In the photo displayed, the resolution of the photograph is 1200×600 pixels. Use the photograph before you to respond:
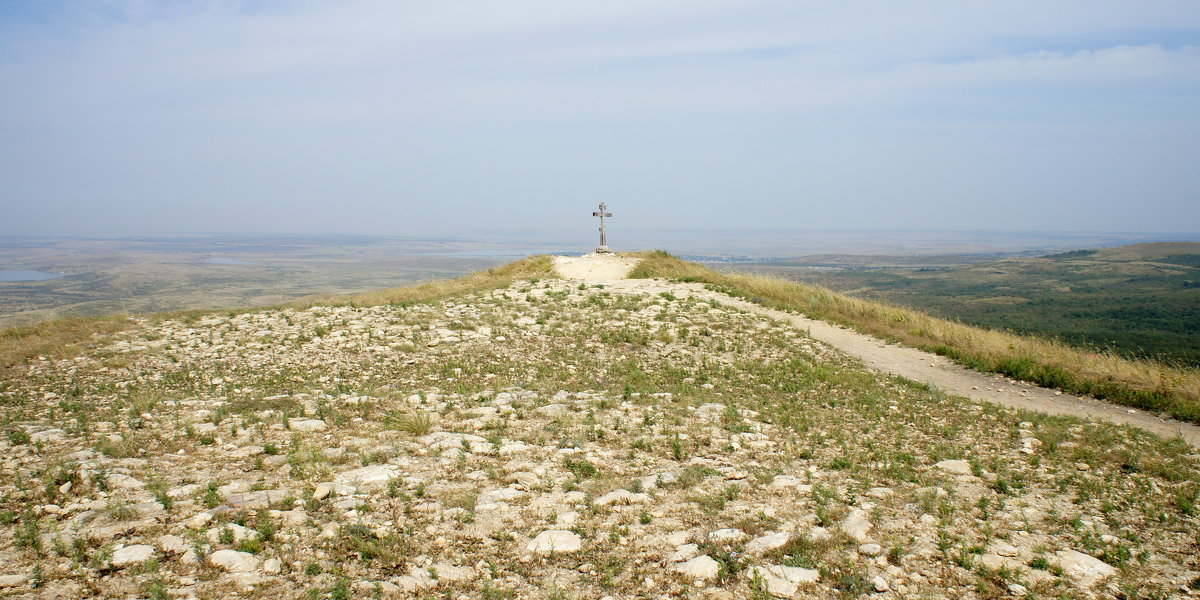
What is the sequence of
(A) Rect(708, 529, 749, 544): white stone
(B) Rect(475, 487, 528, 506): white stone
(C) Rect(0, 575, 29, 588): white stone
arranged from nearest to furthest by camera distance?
(C) Rect(0, 575, 29, 588): white stone < (A) Rect(708, 529, 749, 544): white stone < (B) Rect(475, 487, 528, 506): white stone

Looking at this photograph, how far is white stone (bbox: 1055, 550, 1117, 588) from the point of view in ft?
16.4

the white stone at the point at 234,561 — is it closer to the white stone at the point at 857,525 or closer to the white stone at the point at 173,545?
the white stone at the point at 173,545

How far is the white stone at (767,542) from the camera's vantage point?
17.7 ft

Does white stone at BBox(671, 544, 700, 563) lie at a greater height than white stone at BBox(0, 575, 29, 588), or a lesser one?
lesser

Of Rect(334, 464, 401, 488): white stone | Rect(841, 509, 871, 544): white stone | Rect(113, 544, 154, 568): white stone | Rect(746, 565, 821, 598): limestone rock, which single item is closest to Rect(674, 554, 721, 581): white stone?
Rect(746, 565, 821, 598): limestone rock

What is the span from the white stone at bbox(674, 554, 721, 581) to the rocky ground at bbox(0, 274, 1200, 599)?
0.08 ft

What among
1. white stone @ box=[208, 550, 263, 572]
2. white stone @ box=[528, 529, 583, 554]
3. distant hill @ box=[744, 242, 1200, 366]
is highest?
white stone @ box=[208, 550, 263, 572]

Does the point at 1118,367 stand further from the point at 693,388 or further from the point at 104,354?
the point at 104,354

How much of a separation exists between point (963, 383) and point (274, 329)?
14506mm

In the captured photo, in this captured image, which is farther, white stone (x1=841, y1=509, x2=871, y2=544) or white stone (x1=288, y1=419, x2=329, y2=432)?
white stone (x1=288, y1=419, x2=329, y2=432)

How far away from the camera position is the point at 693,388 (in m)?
11.0

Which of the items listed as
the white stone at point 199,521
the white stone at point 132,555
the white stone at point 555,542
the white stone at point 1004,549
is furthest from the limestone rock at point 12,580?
the white stone at point 1004,549

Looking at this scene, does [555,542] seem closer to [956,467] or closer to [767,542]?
[767,542]

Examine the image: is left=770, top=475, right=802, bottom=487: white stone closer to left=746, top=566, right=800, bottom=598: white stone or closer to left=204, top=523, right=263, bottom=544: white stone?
left=746, top=566, right=800, bottom=598: white stone
